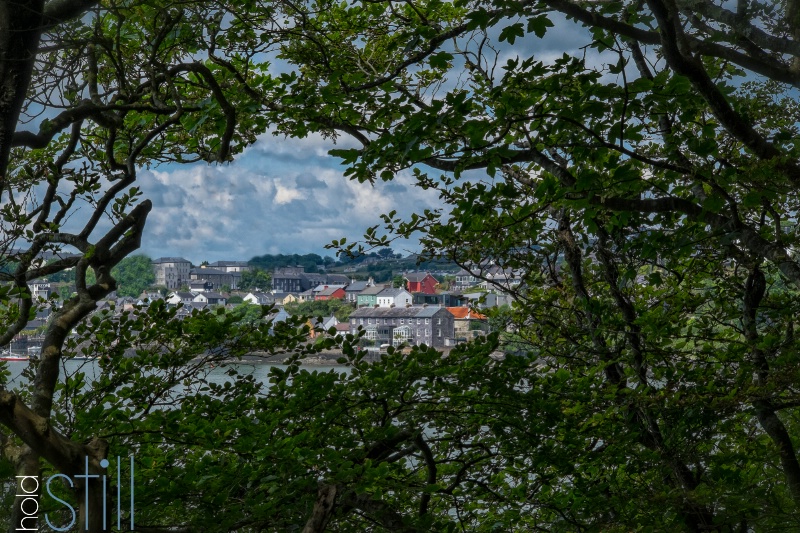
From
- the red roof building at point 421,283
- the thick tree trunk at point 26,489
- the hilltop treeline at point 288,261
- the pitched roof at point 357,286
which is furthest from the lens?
the hilltop treeline at point 288,261

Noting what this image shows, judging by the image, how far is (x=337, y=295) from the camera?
13289 millimetres

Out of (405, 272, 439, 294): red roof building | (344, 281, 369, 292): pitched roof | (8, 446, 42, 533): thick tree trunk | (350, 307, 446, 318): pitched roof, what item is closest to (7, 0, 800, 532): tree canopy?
(8, 446, 42, 533): thick tree trunk

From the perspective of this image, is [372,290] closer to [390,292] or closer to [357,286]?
[390,292]

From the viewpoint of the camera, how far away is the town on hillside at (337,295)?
5133 millimetres

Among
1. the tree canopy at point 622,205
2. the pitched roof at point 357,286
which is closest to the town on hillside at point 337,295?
the pitched roof at point 357,286

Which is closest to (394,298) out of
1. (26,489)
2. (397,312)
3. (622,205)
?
(397,312)

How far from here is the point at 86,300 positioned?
9.46 feet

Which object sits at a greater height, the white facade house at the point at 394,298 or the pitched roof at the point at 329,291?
the pitched roof at the point at 329,291

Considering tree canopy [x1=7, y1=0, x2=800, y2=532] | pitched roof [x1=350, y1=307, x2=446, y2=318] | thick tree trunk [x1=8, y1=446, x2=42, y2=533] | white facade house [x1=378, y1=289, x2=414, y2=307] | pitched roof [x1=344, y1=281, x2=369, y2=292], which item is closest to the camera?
thick tree trunk [x1=8, y1=446, x2=42, y2=533]

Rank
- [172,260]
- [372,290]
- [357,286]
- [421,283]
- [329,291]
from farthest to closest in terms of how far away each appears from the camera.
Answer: [172,260] < [329,291] < [357,286] < [372,290] < [421,283]

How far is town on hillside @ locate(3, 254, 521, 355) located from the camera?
5133 millimetres

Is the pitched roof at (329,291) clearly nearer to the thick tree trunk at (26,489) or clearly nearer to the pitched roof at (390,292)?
the pitched roof at (390,292)

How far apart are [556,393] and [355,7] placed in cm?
319

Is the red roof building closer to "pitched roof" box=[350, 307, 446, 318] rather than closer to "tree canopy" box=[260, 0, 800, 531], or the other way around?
"pitched roof" box=[350, 307, 446, 318]
